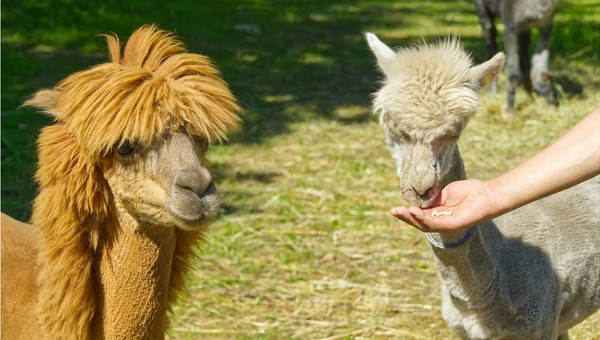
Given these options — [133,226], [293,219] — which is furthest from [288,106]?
[133,226]

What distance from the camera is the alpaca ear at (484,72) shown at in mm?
3811

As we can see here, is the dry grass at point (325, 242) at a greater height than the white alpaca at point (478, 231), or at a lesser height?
lesser

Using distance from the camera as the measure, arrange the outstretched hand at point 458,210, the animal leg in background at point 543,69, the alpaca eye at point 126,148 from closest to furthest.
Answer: the outstretched hand at point 458,210
the alpaca eye at point 126,148
the animal leg in background at point 543,69

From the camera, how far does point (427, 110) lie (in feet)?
11.7

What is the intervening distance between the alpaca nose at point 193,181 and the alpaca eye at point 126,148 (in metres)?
0.24

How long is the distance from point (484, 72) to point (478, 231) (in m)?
0.75

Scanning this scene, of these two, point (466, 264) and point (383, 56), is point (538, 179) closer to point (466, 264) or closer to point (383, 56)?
point (466, 264)

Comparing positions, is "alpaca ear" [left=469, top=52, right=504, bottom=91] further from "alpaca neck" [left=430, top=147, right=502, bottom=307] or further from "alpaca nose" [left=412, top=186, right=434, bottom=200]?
"alpaca nose" [left=412, top=186, right=434, bottom=200]

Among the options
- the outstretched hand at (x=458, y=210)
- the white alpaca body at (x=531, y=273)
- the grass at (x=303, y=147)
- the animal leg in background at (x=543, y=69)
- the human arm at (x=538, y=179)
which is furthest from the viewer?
the animal leg in background at (x=543, y=69)

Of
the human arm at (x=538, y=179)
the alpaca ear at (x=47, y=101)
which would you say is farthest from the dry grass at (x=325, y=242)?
the human arm at (x=538, y=179)

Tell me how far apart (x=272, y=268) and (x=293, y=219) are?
2.94 feet

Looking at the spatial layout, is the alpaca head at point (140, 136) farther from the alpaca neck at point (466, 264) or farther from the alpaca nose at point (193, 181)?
the alpaca neck at point (466, 264)

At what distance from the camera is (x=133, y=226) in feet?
11.1

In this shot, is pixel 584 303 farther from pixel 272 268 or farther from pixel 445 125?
pixel 272 268
